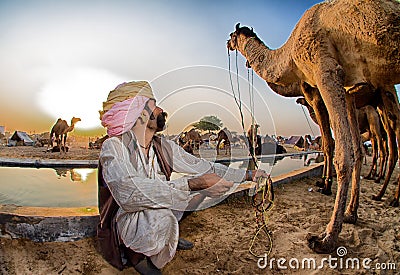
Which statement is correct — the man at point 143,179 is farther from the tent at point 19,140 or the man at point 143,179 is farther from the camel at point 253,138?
the tent at point 19,140

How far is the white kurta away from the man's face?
225 millimetres

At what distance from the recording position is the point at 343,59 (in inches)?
117

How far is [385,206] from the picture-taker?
154 inches

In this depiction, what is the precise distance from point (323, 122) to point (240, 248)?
3.20m

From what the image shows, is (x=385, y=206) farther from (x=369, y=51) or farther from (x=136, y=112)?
(x=136, y=112)

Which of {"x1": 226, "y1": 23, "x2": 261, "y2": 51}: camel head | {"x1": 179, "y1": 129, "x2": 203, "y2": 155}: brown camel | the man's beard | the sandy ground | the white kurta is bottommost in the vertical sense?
the sandy ground

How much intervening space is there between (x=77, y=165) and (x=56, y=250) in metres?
7.63

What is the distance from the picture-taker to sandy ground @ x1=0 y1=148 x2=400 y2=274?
2.04 meters

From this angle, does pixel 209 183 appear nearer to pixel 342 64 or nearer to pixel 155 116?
pixel 155 116

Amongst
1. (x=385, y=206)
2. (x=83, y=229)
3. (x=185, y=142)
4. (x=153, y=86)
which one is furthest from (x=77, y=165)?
(x=385, y=206)

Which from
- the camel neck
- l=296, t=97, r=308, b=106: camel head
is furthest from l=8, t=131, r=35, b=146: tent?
the camel neck

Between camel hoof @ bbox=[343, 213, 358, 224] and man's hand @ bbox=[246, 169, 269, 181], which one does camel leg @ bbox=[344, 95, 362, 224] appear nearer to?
camel hoof @ bbox=[343, 213, 358, 224]

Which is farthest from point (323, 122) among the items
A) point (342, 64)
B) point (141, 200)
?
point (141, 200)

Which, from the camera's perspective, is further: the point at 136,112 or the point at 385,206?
the point at 385,206
